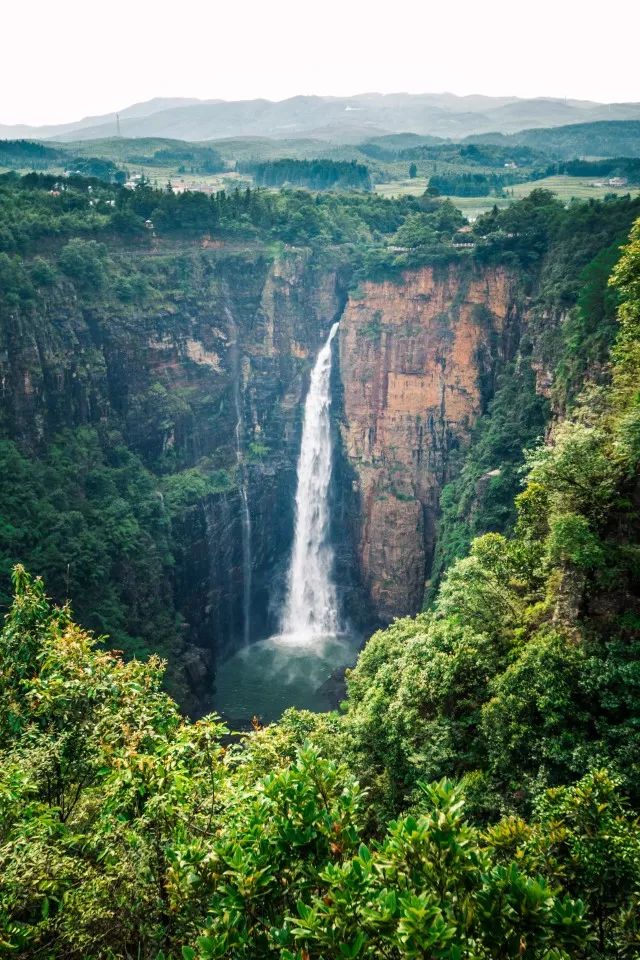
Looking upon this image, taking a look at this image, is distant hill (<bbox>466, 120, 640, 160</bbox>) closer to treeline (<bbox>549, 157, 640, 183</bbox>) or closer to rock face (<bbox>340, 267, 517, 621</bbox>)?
treeline (<bbox>549, 157, 640, 183</bbox>)

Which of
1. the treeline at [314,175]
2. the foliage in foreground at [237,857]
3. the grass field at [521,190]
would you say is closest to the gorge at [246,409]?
the grass field at [521,190]

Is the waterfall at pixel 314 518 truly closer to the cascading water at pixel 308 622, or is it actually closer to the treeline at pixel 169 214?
the cascading water at pixel 308 622

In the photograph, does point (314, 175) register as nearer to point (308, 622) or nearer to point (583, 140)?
point (308, 622)

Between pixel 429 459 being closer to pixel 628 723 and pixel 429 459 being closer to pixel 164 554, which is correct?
pixel 164 554

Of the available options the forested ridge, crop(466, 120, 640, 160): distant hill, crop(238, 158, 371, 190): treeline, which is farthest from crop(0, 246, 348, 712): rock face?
crop(466, 120, 640, 160): distant hill

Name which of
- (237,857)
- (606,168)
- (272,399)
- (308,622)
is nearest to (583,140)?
(606,168)
